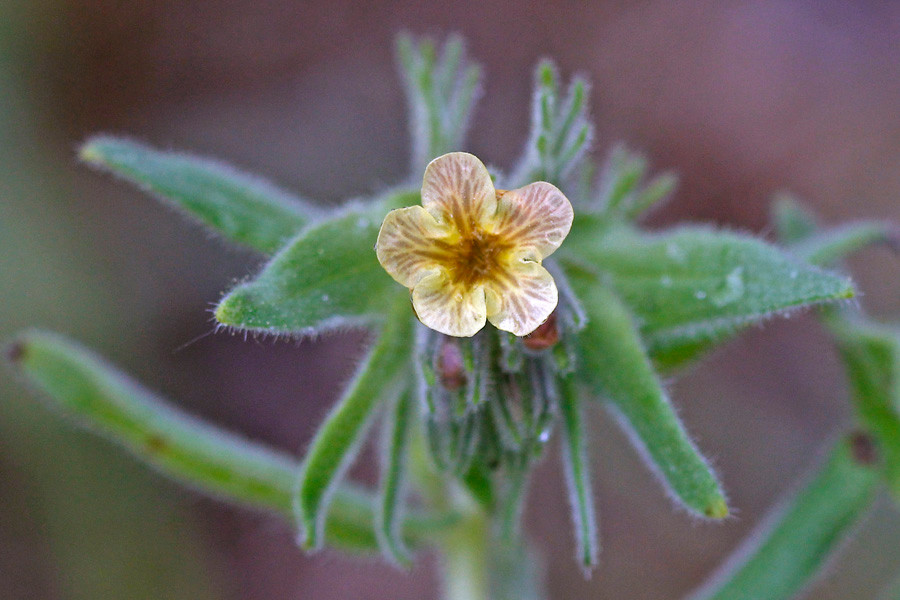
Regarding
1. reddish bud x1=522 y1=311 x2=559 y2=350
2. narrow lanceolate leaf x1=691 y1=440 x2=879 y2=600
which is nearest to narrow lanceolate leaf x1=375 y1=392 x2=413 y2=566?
reddish bud x1=522 y1=311 x2=559 y2=350

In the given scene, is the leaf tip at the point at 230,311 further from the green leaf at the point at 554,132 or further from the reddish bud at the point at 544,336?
the green leaf at the point at 554,132

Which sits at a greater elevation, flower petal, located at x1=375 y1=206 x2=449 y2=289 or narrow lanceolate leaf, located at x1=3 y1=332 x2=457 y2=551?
narrow lanceolate leaf, located at x1=3 y1=332 x2=457 y2=551

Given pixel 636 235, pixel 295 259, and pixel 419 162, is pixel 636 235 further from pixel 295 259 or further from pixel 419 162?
pixel 295 259

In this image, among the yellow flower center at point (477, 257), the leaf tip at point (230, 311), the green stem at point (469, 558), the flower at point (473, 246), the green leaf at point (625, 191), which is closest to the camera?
the leaf tip at point (230, 311)

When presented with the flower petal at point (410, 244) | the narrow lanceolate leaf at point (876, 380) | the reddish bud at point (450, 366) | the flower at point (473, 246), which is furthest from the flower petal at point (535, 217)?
the narrow lanceolate leaf at point (876, 380)

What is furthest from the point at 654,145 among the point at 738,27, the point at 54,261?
the point at 54,261

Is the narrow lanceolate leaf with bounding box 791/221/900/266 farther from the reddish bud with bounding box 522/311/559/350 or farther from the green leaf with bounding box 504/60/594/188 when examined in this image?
the reddish bud with bounding box 522/311/559/350

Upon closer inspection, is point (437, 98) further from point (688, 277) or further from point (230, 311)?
point (230, 311)
